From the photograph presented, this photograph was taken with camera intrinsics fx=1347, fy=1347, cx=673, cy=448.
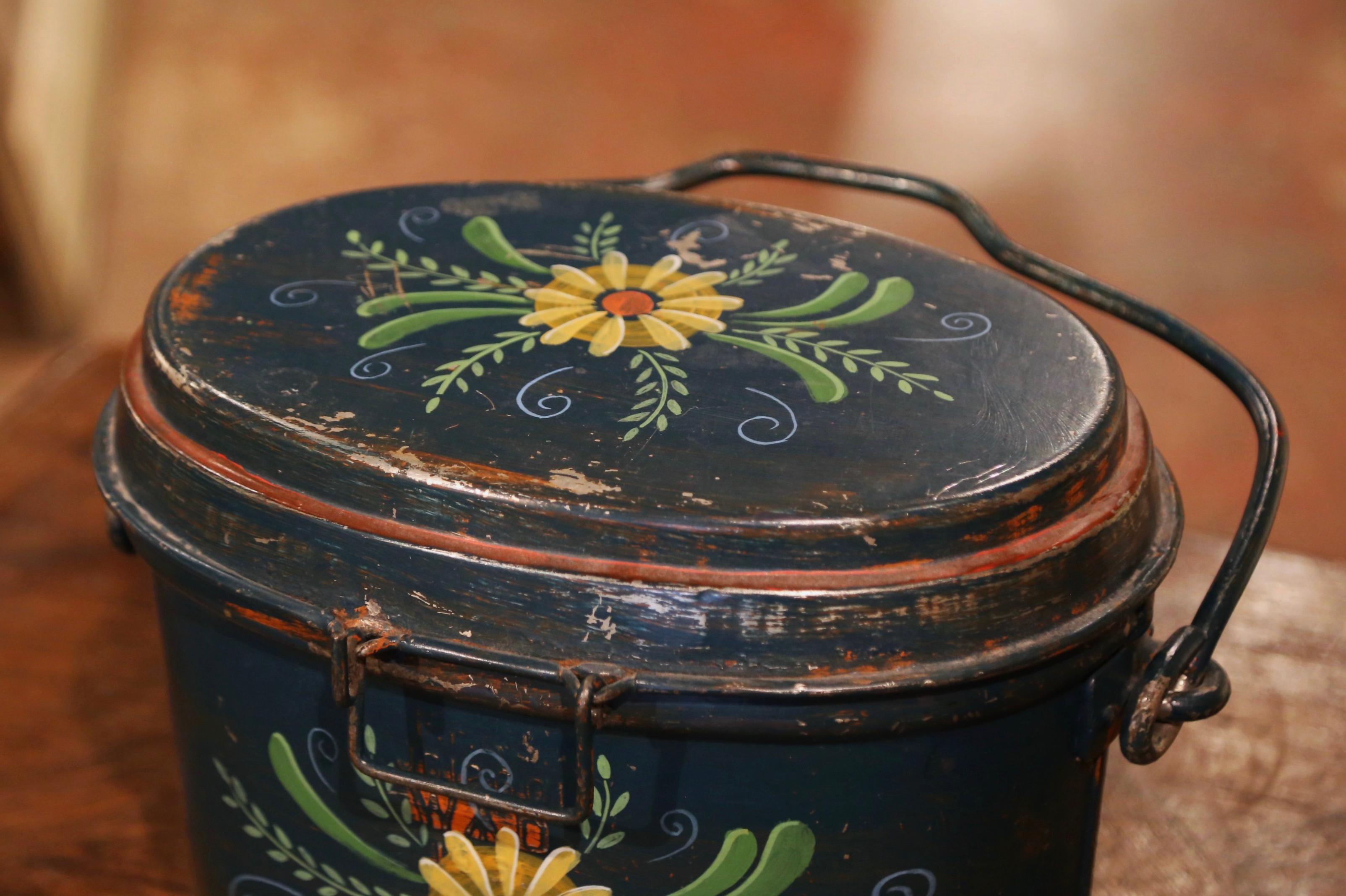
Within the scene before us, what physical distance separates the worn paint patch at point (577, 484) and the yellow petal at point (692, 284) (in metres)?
0.18

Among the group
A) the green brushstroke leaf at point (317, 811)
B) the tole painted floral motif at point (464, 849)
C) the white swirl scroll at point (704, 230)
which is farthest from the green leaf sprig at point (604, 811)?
the white swirl scroll at point (704, 230)

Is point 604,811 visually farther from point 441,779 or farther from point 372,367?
point 372,367

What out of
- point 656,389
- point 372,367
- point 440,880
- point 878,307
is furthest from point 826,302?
point 440,880

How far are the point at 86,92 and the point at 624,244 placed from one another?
1649 millimetres

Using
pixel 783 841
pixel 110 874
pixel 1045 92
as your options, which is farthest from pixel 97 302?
pixel 783 841

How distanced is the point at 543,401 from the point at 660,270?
16cm

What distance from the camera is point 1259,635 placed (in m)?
1.11

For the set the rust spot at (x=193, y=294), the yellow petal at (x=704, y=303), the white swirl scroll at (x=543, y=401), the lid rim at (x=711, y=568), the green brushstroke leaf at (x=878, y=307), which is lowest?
the lid rim at (x=711, y=568)

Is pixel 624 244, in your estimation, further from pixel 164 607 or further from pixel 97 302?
pixel 97 302

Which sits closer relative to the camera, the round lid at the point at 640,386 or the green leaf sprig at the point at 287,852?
the round lid at the point at 640,386

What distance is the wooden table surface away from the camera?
912 millimetres

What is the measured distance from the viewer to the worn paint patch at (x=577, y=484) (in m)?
0.54

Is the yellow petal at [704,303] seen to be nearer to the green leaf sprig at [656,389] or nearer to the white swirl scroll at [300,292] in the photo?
the green leaf sprig at [656,389]

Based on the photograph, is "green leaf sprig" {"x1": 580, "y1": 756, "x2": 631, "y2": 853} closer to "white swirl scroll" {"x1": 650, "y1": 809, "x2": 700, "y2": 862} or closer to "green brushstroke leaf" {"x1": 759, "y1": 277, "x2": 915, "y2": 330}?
"white swirl scroll" {"x1": 650, "y1": 809, "x2": 700, "y2": 862}
